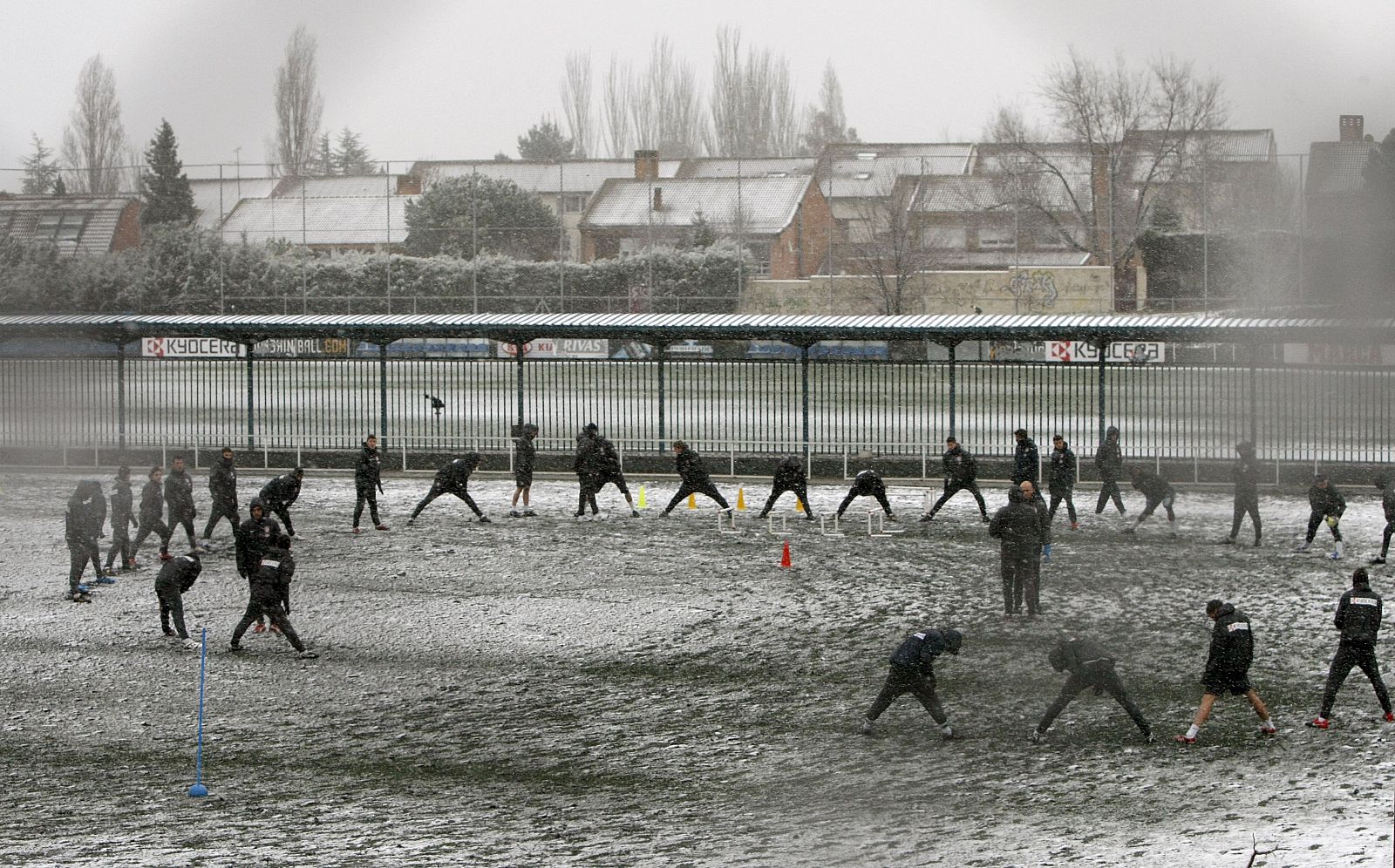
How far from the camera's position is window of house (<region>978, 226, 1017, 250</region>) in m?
48.0

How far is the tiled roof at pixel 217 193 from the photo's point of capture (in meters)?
56.5

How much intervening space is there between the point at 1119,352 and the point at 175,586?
2627cm

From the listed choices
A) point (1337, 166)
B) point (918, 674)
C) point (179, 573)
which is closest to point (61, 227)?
point (179, 573)

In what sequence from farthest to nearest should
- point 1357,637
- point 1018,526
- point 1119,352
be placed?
point 1119,352
point 1018,526
point 1357,637

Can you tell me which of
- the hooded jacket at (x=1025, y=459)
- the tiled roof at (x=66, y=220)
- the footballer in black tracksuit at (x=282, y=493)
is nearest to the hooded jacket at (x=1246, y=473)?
the hooded jacket at (x=1025, y=459)

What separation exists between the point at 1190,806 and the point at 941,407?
991 inches

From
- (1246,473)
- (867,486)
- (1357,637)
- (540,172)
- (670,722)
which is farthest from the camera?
(540,172)

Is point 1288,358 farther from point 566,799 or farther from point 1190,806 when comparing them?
point 566,799

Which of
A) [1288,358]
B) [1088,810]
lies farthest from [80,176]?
[1088,810]

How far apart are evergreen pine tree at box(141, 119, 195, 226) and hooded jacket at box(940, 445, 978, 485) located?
4086 cm

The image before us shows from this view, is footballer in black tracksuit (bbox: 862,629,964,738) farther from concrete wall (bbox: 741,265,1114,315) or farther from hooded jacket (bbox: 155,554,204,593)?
concrete wall (bbox: 741,265,1114,315)

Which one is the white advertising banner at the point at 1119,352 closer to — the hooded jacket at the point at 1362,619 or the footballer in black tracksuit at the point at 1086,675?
the hooded jacket at the point at 1362,619

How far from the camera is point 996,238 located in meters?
48.2

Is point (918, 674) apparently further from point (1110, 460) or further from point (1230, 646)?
point (1110, 460)
